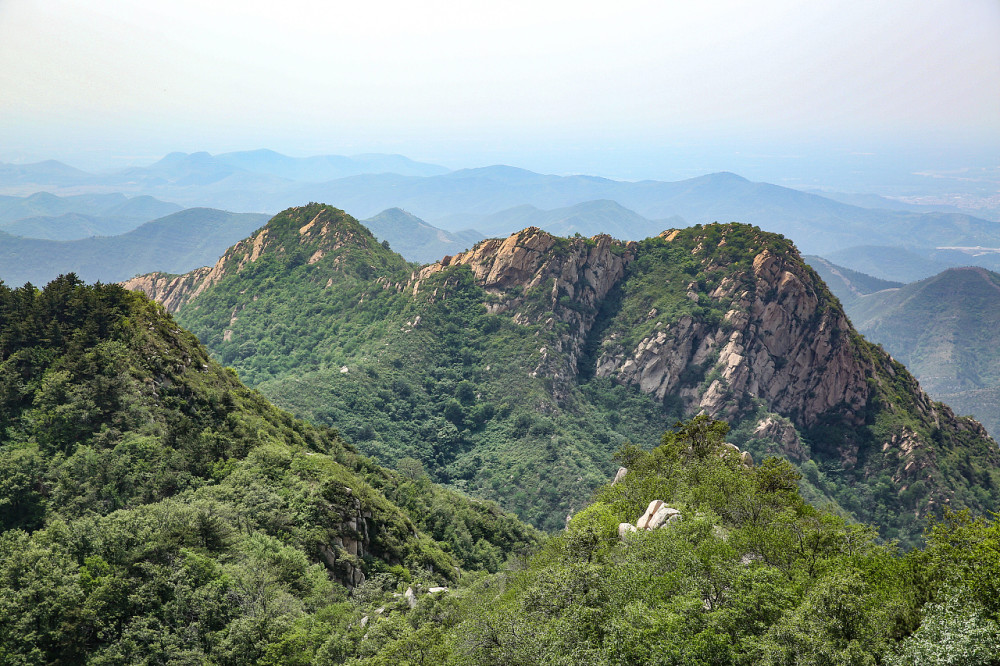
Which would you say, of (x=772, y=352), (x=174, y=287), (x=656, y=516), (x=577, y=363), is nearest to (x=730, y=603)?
(x=656, y=516)

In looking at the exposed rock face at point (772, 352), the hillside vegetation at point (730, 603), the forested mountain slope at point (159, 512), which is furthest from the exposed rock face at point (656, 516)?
the exposed rock face at point (772, 352)

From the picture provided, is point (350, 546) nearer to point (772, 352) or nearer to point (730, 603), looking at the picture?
point (730, 603)

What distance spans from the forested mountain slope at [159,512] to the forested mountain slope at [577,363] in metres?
45.0

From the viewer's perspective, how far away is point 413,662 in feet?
87.4

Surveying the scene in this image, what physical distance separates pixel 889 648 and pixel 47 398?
5784 centimetres

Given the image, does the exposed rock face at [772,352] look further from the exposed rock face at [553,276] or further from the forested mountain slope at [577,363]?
the exposed rock face at [553,276]

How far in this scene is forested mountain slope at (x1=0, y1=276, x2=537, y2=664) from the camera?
1131 inches

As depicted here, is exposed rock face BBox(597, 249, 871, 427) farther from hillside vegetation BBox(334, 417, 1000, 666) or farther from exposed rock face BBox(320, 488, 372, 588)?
exposed rock face BBox(320, 488, 372, 588)

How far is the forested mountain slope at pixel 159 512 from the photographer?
28719 millimetres

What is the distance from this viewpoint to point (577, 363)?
13400 centimetres

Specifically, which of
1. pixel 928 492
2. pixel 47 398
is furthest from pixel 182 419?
pixel 928 492

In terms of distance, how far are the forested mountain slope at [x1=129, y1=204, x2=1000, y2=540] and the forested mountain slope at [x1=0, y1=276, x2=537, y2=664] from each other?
45.0 m

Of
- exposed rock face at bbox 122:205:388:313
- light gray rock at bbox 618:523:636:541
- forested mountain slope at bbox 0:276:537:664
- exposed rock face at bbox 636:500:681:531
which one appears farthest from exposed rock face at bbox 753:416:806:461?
exposed rock face at bbox 122:205:388:313

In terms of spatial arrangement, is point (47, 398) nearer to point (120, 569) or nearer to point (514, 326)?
point (120, 569)
